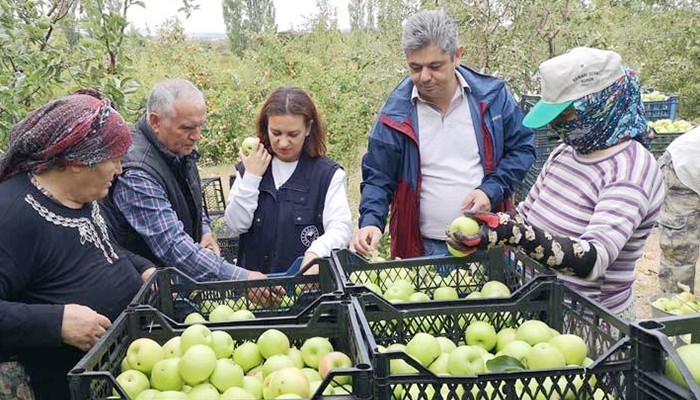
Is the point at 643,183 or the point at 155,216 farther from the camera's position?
the point at 155,216

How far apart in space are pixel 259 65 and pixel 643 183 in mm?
8480

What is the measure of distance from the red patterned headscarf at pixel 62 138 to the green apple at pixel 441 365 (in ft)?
3.90

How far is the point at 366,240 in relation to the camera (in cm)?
268

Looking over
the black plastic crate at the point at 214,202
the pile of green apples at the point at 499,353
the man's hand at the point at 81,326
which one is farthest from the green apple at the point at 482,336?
the black plastic crate at the point at 214,202

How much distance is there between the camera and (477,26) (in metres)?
6.93

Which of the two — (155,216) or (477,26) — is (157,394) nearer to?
(155,216)

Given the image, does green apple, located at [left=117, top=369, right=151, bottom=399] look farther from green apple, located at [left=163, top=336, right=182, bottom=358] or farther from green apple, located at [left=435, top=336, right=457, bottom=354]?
green apple, located at [left=435, top=336, right=457, bottom=354]

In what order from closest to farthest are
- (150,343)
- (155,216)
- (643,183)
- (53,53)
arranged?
(150,343) < (643,183) < (155,216) < (53,53)

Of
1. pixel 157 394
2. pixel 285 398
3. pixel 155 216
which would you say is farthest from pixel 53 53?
pixel 285 398

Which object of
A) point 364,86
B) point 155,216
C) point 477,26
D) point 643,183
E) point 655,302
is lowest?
point 655,302

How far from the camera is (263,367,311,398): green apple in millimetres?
1506

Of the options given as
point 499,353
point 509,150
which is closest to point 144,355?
point 499,353

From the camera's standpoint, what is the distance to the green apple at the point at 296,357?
1719mm

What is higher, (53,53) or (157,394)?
(53,53)
